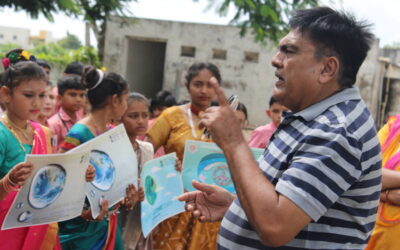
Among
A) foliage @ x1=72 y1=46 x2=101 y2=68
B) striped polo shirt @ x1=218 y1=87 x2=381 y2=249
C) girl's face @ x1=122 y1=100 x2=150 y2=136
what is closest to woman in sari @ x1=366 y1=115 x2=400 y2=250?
striped polo shirt @ x1=218 y1=87 x2=381 y2=249

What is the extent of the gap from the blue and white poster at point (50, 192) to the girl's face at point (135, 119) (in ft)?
3.39

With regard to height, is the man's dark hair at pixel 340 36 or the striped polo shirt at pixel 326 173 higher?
the man's dark hair at pixel 340 36

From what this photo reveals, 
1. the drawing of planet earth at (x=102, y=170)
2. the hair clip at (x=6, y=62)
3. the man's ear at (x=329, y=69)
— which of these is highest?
the man's ear at (x=329, y=69)

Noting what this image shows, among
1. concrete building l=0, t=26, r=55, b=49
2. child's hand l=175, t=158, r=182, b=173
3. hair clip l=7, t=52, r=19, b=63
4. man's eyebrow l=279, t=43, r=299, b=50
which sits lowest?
concrete building l=0, t=26, r=55, b=49

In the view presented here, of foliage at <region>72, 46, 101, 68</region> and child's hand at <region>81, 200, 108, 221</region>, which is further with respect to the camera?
foliage at <region>72, 46, 101, 68</region>

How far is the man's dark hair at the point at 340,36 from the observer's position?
1.45 meters

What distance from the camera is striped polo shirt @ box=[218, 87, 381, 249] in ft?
4.20

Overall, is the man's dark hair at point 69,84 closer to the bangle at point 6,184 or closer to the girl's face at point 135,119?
the girl's face at point 135,119

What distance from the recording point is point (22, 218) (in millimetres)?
2191

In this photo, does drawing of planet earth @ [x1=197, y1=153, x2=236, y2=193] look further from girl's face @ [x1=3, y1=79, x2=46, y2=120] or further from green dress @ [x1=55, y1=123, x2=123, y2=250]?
girl's face @ [x1=3, y1=79, x2=46, y2=120]

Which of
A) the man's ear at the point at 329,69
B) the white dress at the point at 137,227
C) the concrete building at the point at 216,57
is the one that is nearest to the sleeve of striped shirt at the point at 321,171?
the man's ear at the point at 329,69

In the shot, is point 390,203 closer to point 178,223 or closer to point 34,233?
point 178,223

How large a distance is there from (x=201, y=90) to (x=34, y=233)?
167cm

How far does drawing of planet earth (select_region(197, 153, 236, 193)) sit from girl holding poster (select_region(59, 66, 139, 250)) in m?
0.49
